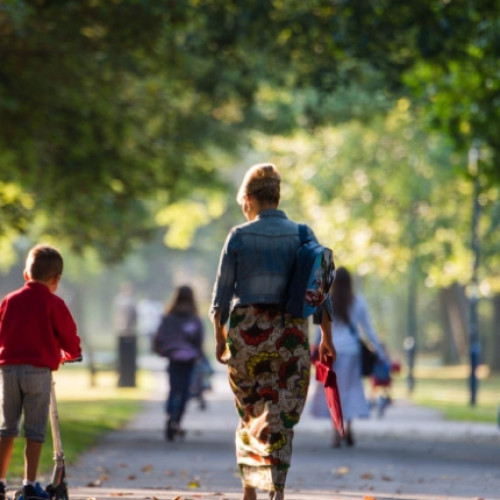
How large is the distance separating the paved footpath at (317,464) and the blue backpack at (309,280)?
5.15 feet

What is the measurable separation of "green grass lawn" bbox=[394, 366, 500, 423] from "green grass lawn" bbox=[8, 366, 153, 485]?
201 inches

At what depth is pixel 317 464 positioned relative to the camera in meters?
13.2

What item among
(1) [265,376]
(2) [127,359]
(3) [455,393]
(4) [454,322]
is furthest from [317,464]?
(4) [454,322]

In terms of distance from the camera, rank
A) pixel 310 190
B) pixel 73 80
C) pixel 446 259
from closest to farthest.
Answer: pixel 73 80 → pixel 446 259 → pixel 310 190

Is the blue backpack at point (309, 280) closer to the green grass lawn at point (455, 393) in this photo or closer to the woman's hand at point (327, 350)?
the woman's hand at point (327, 350)

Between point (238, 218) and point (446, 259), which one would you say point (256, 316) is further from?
point (238, 218)

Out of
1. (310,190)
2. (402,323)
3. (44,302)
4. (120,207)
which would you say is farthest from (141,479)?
(402,323)

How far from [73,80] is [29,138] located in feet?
4.89

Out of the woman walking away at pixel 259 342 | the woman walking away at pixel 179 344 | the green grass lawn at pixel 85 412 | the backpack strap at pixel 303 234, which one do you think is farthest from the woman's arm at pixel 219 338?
the woman walking away at pixel 179 344

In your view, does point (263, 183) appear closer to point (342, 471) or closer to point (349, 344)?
point (342, 471)

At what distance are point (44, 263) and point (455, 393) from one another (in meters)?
28.6

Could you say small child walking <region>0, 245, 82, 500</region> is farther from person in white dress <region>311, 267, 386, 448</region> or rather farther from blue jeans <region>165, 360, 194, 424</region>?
blue jeans <region>165, 360, 194, 424</region>

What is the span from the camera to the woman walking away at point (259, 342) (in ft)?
25.5

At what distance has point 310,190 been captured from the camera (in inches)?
1873
